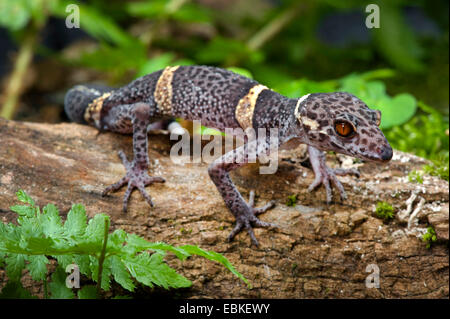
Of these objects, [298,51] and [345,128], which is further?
[298,51]

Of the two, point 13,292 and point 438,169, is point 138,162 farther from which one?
point 438,169

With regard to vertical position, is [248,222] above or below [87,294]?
above

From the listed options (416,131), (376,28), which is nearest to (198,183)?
(416,131)

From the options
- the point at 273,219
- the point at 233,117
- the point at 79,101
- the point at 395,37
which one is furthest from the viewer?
the point at 395,37

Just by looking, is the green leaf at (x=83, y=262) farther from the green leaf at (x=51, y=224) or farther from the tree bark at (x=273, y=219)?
the tree bark at (x=273, y=219)

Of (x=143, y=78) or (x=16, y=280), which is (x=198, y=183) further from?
(x=16, y=280)

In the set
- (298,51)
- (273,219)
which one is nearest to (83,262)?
(273,219)

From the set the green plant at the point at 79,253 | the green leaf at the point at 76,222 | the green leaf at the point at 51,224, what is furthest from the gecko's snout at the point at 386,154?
the green leaf at the point at 51,224
